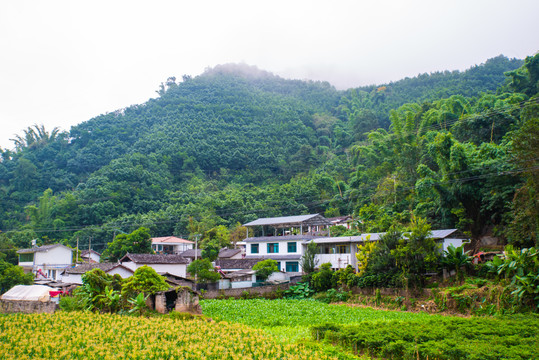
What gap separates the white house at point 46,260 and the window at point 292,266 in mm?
24506

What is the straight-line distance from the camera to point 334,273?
30.8 metres

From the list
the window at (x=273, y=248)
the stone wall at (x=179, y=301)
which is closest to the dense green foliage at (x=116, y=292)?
the stone wall at (x=179, y=301)

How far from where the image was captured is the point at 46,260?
43.2 m

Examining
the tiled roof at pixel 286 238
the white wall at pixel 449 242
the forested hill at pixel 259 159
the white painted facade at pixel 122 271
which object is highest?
the forested hill at pixel 259 159

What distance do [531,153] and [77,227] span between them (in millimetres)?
56106

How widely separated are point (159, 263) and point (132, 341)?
2021cm

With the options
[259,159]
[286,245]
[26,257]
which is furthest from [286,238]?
[259,159]

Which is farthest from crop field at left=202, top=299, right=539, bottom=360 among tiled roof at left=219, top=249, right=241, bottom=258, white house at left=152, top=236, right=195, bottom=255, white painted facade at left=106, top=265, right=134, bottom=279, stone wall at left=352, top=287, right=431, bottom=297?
white house at left=152, top=236, right=195, bottom=255

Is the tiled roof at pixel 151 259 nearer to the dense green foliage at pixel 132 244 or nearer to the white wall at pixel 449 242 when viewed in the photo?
the dense green foliage at pixel 132 244

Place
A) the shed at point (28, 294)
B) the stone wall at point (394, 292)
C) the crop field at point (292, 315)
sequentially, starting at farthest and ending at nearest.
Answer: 1. the stone wall at point (394, 292)
2. the shed at point (28, 294)
3. the crop field at point (292, 315)

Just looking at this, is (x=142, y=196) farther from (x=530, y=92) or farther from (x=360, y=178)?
(x=530, y=92)

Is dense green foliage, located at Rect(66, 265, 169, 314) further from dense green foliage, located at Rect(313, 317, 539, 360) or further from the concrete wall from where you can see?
the concrete wall

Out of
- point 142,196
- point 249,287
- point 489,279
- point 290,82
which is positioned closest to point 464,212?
point 489,279

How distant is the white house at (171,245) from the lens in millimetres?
52125
